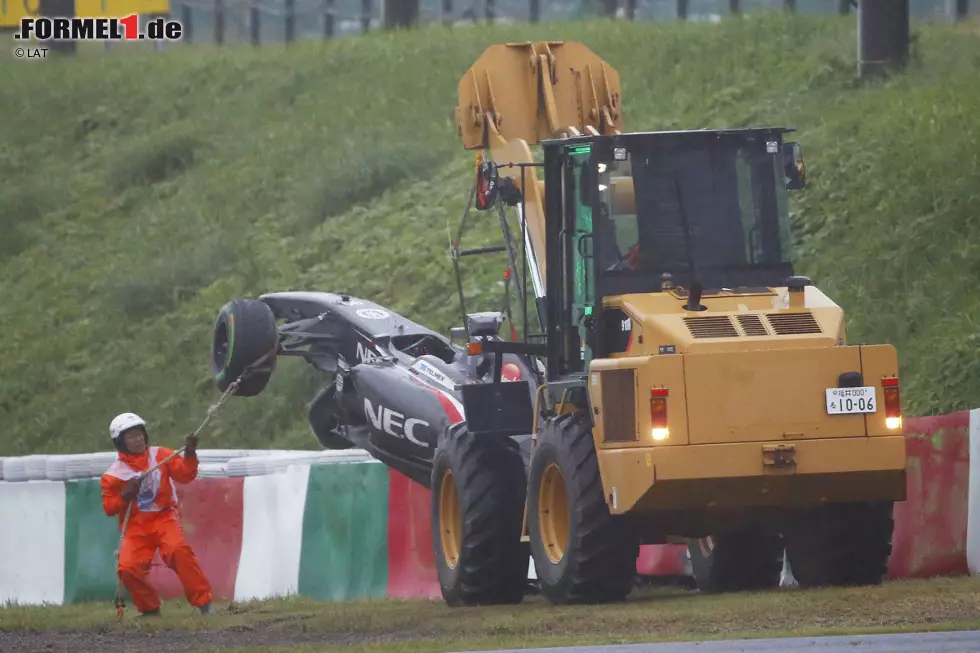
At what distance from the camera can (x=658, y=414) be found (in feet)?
36.4

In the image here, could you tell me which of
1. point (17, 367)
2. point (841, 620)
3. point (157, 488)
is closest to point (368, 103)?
point (17, 367)

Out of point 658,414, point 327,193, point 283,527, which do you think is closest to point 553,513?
point 658,414

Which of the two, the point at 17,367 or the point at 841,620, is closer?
the point at 841,620

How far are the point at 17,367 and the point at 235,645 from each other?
52.0 feet

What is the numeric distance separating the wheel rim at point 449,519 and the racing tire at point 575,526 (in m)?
1.28

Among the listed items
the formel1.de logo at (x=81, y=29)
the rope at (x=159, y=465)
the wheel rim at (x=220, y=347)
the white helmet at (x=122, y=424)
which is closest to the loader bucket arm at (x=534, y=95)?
the rope at (x=159, y=465)

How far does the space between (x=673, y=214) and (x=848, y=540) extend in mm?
2266

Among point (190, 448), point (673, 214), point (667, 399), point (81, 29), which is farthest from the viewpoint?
point (81, 29)

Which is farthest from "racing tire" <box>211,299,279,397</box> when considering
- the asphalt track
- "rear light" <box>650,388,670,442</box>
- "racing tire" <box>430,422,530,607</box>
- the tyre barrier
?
the asphalt track

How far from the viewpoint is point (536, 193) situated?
13383 mm

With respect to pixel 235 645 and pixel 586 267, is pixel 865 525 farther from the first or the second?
pixel 235 645

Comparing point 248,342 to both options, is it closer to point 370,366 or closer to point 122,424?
point 370,366

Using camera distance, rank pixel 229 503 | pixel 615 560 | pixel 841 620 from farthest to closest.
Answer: pixel 229 503 < pixel 615 560 < pixel 841 620

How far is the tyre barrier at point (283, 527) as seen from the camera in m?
12.9
